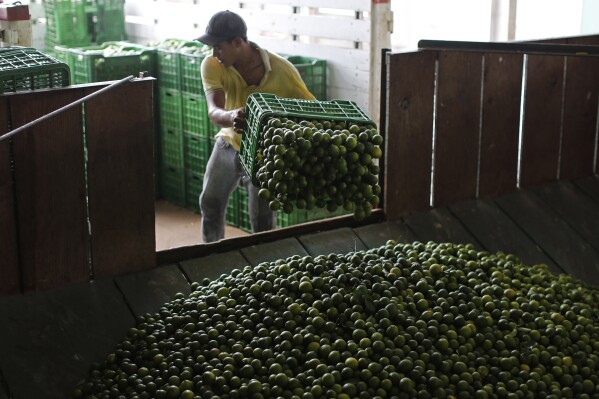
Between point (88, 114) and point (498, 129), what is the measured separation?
8.16 ft

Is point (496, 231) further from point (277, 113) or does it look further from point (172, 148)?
point (172, 148)

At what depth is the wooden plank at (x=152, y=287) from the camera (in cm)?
373

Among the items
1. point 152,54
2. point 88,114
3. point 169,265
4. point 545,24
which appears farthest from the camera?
point 545,24

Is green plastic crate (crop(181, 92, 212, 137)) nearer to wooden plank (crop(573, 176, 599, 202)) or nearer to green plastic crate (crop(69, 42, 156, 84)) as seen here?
green plastic crate (crop(69, 42, 156, 84))

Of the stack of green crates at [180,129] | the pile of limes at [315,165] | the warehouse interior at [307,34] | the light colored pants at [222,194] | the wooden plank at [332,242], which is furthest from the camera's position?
the stack of green crates at [180,129]

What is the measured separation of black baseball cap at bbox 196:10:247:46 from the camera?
465cm

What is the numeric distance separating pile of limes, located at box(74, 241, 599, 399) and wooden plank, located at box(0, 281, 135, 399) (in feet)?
0.38

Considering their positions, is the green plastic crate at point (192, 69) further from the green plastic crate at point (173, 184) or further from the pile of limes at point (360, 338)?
the pile of limes at point (360, 338)

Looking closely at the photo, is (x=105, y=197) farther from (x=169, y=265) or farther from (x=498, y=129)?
(x=498, y=129)

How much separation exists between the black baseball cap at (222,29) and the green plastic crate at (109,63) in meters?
2.78

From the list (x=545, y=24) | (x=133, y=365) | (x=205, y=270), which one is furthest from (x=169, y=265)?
(x=545, y=24)

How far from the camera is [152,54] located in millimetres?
7621

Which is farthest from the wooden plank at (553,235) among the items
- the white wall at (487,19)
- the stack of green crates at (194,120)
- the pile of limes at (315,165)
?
the stack of green crates at (194,120)

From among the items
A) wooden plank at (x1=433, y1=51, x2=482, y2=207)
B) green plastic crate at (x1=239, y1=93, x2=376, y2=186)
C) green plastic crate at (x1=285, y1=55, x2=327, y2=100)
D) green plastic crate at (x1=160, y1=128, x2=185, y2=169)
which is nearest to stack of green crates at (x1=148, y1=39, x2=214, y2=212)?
green plastic crate at (x1=160, y1=128, x2=185, y2=169)
